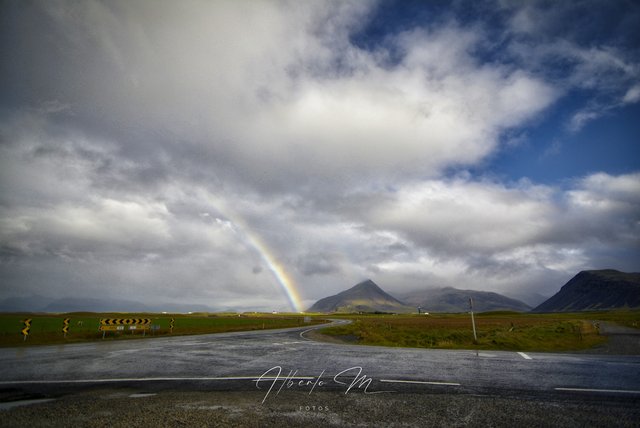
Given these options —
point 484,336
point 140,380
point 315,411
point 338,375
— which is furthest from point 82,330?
point 484,336

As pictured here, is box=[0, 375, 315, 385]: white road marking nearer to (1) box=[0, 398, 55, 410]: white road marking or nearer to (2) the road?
(2) the road

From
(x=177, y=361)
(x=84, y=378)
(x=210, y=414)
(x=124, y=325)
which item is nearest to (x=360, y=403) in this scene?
(x=210, y=414)

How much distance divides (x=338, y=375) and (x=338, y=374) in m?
0.20

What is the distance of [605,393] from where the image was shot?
873cm

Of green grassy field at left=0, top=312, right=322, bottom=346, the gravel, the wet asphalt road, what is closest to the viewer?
the gravel

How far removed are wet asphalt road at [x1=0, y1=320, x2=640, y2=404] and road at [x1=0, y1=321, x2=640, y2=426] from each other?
0.08 ft

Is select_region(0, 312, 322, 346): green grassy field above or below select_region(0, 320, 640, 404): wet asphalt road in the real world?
below

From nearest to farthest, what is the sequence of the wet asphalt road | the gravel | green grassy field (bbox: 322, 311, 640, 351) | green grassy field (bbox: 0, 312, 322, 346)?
1. the gravel
2. the wet asphalt road
3. green grassy field (bbox: 322, 311, 640, 351)
4. green grassy field (bbox: 0, 312, 322, 346)

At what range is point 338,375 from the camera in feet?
38.6

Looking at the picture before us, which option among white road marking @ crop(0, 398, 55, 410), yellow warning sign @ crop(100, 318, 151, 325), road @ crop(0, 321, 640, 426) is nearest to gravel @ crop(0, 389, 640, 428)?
white road marking @ crop(0, 398, 55, 410)

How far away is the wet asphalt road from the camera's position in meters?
9.68

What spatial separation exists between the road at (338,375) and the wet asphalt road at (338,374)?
26 mm

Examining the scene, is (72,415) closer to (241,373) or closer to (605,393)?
(241,373)

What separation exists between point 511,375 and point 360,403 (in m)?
6.49
